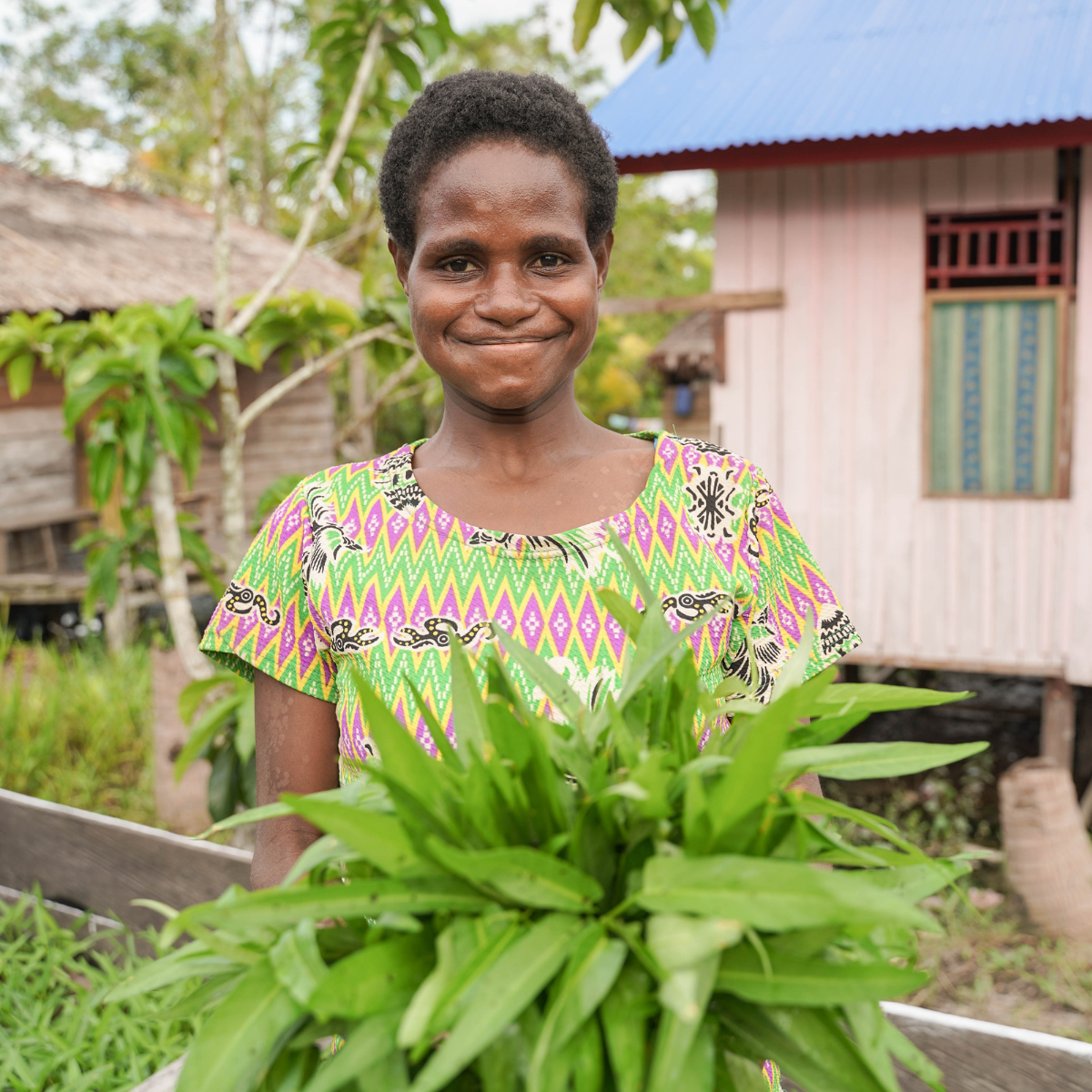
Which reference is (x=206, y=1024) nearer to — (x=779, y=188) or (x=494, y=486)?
(x=494, y=486)

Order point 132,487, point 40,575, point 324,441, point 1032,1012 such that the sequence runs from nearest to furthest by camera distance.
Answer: point 132,487
point 1032,1012
point 40,575
point 324,441

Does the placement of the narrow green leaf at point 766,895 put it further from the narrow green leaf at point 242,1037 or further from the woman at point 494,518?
the woman at point 494,518

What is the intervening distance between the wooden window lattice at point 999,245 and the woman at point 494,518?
3.89 metres

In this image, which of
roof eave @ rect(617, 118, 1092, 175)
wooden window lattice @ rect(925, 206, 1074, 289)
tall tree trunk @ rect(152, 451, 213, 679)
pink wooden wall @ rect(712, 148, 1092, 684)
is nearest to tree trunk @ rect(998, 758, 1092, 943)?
pink wooden wall @ rect(712, 148, 1092, 684)

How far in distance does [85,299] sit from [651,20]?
18.9ft

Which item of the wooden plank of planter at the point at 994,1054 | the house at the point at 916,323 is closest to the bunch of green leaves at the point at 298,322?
the house at the point at 916,323

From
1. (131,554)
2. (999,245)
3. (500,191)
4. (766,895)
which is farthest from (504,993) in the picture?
(999,245)

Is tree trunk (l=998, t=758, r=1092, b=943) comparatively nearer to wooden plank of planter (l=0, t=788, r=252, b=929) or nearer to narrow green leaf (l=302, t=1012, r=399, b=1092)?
wooden plank of planter (l=0, t=788, r=252, b=929)

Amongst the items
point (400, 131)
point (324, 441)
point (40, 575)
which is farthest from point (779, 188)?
point (324, 441)

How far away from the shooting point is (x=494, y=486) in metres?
1.38

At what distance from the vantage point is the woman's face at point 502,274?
1.23 m

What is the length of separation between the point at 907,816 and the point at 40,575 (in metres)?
6.15

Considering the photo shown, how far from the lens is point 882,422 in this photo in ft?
16.3

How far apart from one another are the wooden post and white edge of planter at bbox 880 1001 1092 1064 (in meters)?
3.49
